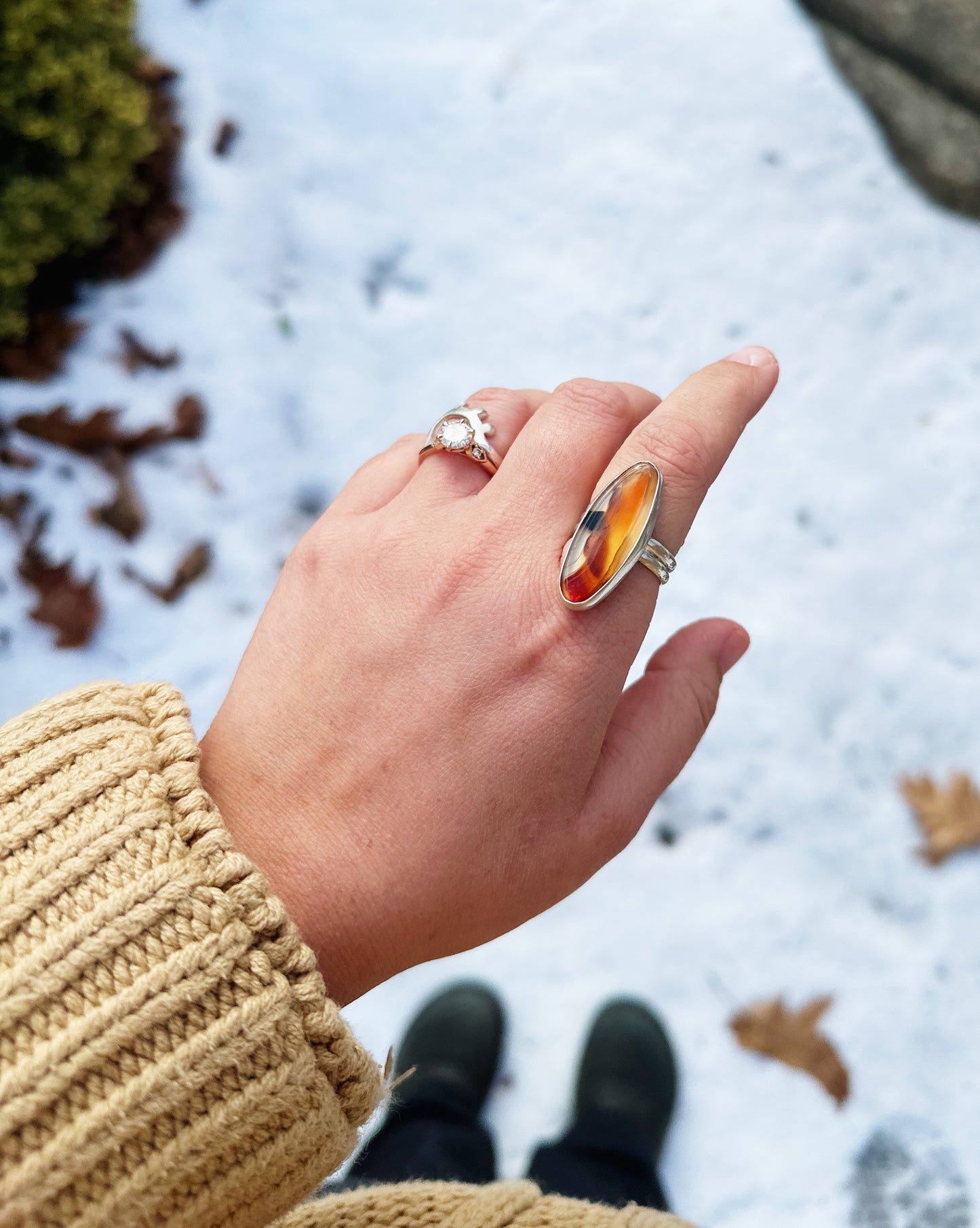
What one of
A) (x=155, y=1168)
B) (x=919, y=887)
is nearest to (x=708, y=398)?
(x=155, y=1168)

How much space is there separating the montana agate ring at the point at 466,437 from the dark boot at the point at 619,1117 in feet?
4.72

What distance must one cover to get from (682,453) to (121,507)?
1.72m

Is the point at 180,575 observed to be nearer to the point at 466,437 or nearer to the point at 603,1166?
the point at 466,437

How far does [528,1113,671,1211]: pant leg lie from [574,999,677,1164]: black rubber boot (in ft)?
0.10

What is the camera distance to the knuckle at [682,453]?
131cm

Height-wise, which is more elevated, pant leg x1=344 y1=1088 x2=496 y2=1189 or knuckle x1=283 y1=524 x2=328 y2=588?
knuckle x1=283 y1=524 x2=328 y2=588

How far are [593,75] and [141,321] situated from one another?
156cm

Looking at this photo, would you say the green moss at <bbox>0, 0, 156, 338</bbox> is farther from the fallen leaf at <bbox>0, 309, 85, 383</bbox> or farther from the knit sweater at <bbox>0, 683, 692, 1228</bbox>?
the knit sweater at <bbox>0, 683, 692, 1228</bbox>

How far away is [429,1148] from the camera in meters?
2.06

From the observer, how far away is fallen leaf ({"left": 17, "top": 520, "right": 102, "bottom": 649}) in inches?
91.4

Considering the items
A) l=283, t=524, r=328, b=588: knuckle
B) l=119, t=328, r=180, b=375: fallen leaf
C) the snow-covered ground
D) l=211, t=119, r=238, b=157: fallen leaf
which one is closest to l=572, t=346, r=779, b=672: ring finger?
l=283, t=524, r=328, b=588: knuckle

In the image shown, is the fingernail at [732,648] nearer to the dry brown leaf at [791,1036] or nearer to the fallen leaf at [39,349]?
the dry brown leaf at [791,1036]

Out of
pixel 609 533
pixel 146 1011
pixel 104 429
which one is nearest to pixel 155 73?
pixel 104 429

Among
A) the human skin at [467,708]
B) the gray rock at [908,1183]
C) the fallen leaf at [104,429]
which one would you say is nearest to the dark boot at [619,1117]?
the gray rock at [908,1183]
